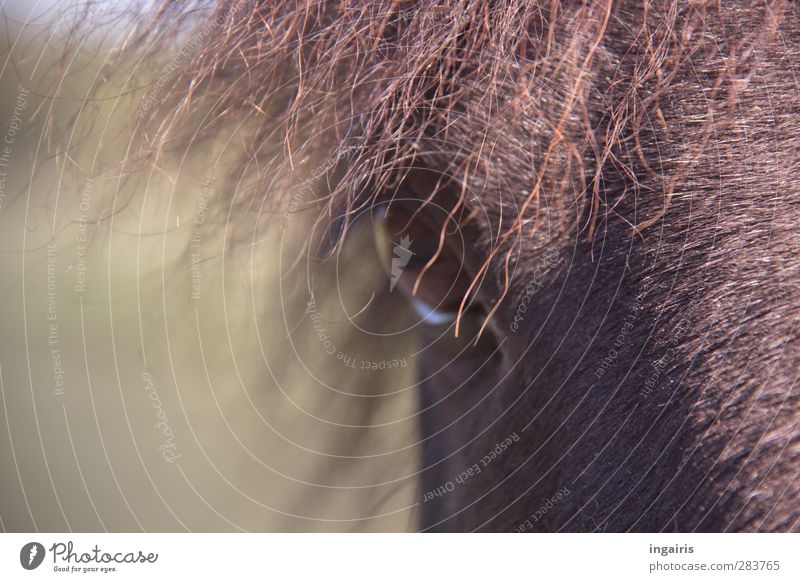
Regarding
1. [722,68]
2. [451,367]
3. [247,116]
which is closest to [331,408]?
[451,367]

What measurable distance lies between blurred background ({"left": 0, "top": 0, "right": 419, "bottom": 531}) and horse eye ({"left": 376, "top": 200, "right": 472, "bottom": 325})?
1 centimetres

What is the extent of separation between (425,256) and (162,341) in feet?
0.66

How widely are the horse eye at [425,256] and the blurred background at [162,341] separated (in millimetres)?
13

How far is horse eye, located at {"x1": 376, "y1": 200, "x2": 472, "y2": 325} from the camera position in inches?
16.2

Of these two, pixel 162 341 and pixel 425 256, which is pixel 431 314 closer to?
pixel 425 256

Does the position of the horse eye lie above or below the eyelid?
above

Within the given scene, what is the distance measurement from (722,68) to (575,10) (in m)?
0.09

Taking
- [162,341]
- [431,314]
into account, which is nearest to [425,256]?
[431,314]

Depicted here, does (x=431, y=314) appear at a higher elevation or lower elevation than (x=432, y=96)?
lower

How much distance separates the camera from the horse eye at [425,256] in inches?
16.2

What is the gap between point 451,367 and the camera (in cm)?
45

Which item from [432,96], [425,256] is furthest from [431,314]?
[432,96]

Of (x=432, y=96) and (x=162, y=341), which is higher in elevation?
(x=432, y=96)

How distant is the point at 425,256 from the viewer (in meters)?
0.42
